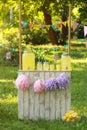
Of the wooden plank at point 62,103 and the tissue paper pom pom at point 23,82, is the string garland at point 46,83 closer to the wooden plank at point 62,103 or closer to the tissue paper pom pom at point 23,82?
the tissue paper pom pom at point 23,82

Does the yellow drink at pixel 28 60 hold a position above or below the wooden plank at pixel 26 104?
above

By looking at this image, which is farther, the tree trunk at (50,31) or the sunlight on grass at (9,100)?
the tree trunk at (50,31)

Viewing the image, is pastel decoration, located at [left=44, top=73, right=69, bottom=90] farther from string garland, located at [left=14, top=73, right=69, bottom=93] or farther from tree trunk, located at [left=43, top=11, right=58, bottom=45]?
tree trunk, located at [left=43, top=11, right=58, bottom=45]

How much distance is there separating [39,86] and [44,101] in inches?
14.5

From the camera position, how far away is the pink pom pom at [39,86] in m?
7.31

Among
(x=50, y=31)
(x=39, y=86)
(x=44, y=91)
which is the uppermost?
(x=39, y=86)

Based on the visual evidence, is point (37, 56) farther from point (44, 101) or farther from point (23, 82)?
point (23, 82)

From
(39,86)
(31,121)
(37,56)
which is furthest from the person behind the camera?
(37,56)

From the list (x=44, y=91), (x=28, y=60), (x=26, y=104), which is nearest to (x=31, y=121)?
(x=26, y=104)

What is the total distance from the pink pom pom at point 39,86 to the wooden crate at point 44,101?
0.13 meters

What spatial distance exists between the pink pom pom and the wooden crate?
0.44 ft

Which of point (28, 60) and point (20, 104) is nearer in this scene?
point (28, 60)

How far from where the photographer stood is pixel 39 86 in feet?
23.9

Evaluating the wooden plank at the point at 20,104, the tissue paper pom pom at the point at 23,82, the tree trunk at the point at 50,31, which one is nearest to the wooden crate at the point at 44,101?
the wooden plank at the point at 20,104
